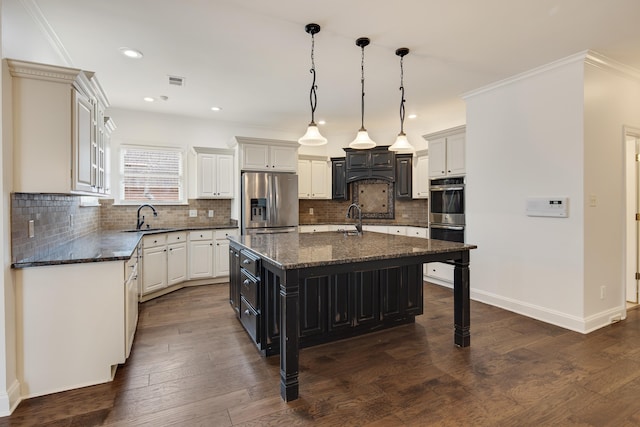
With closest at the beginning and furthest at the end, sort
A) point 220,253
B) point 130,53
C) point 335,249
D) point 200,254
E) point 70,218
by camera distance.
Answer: point 335,249, point 130,53, point 70,218, point 200,254, point 220,253

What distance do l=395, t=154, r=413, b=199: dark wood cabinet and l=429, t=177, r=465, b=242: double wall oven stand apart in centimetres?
78

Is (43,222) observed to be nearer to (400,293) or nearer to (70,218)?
Answer: (70,218)

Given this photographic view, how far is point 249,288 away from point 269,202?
8.43 feet

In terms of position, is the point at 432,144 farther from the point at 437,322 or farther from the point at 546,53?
the point at 437,322

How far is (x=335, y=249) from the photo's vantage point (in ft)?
8.36

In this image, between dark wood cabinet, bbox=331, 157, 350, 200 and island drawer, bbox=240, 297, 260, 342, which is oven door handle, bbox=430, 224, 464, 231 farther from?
island drawer, bbox=240, 297, 260, 342

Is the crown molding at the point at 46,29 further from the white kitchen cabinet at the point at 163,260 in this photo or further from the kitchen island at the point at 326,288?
the kitchen island at the point at 326,288

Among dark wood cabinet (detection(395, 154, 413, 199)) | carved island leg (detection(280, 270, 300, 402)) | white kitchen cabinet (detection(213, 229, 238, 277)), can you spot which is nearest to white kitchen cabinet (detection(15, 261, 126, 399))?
carved island leg (detection(280, 270, 300, 402))

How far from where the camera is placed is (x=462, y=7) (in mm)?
2406

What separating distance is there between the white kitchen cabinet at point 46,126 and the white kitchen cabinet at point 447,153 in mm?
4273

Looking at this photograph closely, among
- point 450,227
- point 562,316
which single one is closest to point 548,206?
point 562,316

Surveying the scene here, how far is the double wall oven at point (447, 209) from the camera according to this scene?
4.45 meters

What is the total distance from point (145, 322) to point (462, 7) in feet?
13.6

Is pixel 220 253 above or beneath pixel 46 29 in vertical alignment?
beneath
